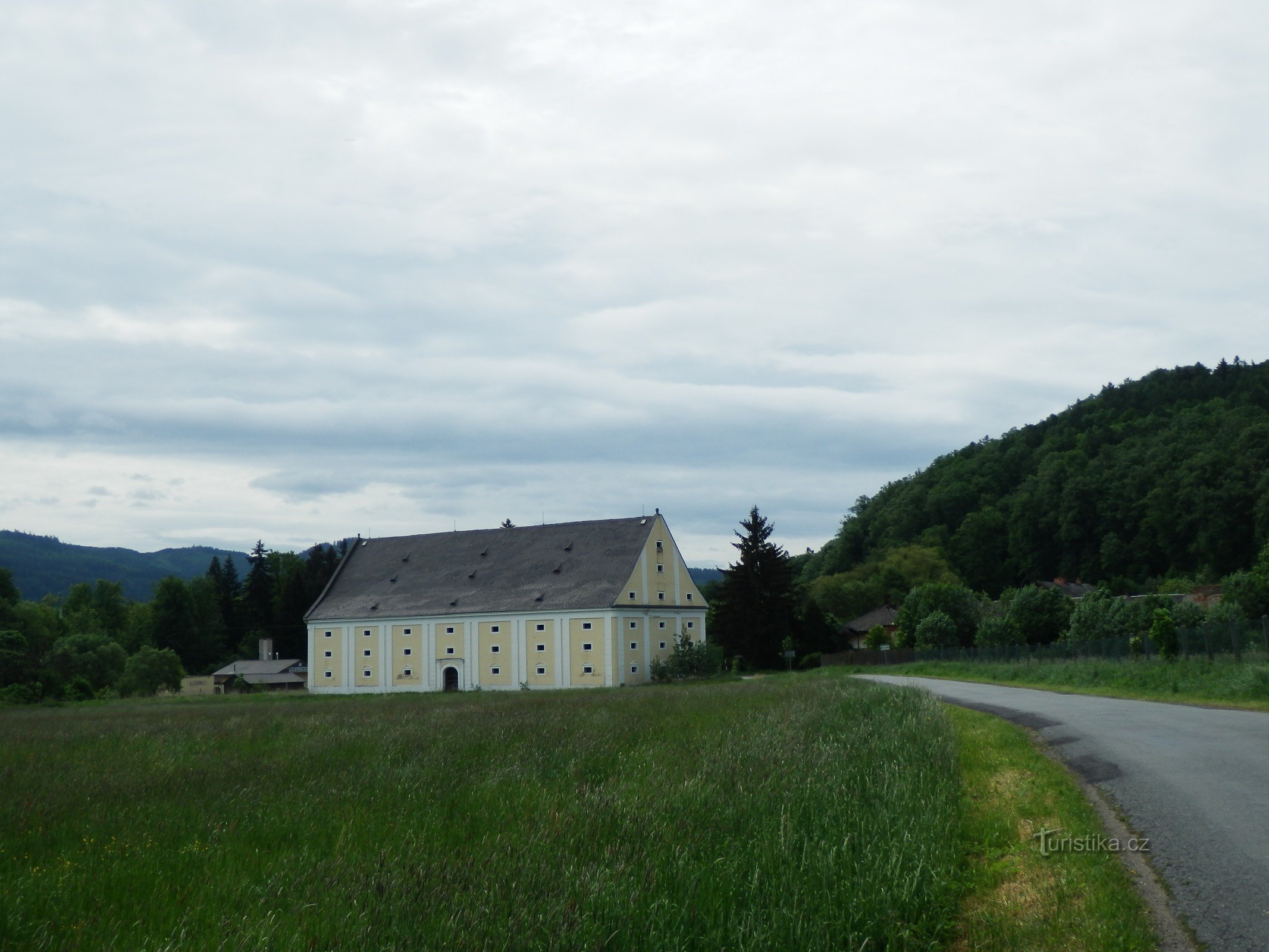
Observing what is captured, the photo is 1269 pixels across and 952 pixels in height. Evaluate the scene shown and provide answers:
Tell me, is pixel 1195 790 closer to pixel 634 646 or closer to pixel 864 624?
pixel 634 646

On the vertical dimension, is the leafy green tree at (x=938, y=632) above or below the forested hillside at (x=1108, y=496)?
below

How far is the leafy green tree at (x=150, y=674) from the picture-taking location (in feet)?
236

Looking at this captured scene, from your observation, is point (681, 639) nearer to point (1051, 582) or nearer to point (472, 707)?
point (472, 707)

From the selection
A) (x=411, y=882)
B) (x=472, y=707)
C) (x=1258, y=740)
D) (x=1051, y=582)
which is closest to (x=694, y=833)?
(x=411, y=882)

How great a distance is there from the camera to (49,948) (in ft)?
21.6

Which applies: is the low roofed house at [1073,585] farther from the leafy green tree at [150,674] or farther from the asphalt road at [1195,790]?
the asphalt road at [1195,790]

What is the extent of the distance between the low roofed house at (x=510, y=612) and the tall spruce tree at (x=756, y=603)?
6181mm

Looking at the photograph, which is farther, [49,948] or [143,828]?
[143,828]

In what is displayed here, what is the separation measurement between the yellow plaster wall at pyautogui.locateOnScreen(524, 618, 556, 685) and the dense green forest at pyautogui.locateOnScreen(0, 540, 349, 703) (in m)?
25.4

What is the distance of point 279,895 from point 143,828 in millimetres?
3704

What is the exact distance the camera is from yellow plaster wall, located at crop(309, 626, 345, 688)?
251ft

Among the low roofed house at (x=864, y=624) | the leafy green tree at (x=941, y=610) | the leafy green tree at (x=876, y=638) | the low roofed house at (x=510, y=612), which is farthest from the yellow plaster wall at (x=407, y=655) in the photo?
the low roofed house at (x=864, y=624)

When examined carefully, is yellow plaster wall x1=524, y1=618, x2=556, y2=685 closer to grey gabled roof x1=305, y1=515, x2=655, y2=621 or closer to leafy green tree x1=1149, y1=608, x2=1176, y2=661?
grey gabled roof x1=305, y1=515, x2=655, y2=621

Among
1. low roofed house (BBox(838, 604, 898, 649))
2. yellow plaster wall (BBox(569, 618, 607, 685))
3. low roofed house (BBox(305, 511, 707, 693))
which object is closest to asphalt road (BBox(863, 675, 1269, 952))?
yellow plaster wall (BBox(569, 618, 607, 685))
